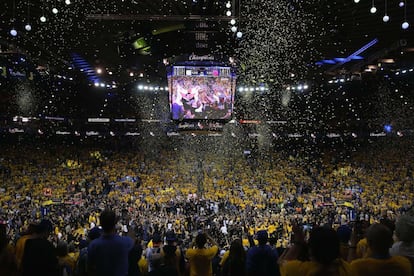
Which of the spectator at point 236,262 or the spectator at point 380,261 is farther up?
the spectator at point 380,261

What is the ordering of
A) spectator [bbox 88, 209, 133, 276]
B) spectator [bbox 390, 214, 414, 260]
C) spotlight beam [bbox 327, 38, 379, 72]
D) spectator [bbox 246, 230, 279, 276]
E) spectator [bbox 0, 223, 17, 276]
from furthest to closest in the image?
spotlight beam [bbox 327, 38, 379, 72], spectator [bbox 246, 230, 279, 276], spectator [bbox 0, 223, 17, 276], spectator [bbox 88, 209, 133, 276], spectator [bbox 390, 214, 414, 260]

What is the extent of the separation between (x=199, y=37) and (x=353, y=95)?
2373cm

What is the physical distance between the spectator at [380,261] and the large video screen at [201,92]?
48.2 feet

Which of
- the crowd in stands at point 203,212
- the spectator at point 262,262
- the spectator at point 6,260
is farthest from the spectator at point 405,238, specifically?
the spectator at point 6,260

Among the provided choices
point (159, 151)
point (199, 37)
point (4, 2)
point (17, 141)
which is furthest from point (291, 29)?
point (17, 141)

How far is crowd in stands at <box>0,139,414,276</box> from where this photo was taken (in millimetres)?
→ 3223

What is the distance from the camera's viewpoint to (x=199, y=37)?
1412cm

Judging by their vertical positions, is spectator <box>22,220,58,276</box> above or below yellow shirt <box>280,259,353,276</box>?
below

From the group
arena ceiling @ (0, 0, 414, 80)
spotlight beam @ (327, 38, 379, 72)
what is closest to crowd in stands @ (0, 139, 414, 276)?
arena ceiling @ (0, 0, 414, 80)

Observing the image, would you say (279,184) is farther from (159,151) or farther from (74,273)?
(74,273)

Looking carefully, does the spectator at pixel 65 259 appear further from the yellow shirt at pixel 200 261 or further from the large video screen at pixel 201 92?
the large video screen at pixel 201 92

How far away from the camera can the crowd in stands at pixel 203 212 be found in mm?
3223

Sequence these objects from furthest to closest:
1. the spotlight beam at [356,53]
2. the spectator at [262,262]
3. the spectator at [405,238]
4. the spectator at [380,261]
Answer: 1. the spotlight beam at [356,53]
2. the spectator at [262,262]
3. the spectator at [405,238]
4. the spectator at [380,261]

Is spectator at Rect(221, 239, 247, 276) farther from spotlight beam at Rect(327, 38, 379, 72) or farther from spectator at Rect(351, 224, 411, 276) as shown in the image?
spotlight beam at Rect(327, 38, 379, 72)
